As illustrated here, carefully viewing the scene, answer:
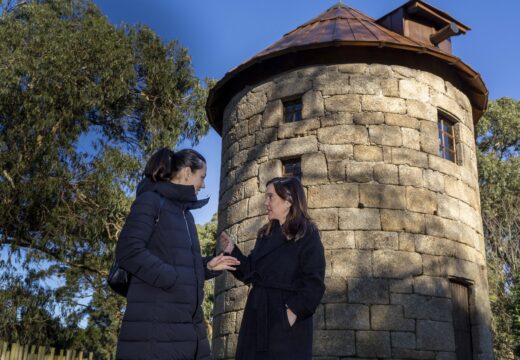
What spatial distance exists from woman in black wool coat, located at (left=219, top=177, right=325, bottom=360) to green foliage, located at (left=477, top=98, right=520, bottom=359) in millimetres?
18463

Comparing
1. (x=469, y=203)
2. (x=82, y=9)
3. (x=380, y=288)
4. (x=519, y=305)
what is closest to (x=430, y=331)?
(x=380, y=288)

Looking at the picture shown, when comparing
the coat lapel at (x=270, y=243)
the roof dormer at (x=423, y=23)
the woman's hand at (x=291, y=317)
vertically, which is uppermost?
the roof dormer at (x=423, y=23)

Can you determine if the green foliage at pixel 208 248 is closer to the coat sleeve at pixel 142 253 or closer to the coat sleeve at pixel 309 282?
the coat sleeve at pixel 309 282

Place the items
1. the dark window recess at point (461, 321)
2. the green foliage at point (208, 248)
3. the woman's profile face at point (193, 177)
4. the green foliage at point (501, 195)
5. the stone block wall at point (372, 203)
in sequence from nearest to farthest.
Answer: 1. the woman's profile face at point (193, 177)
2. the stone block wall at point (372, 203)
3. the dark window recess at point (461, 321)
4. the green foliage at point (501, 195)
5. the green foliage at point (208, 248)

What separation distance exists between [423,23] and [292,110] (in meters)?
3.28

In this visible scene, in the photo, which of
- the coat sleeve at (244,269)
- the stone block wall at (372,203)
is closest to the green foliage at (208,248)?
the stone block wall at (372,203)

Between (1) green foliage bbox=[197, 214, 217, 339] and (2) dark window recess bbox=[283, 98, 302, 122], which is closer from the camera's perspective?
(2) dark window recess bbox=[283, 98, 302, 122]

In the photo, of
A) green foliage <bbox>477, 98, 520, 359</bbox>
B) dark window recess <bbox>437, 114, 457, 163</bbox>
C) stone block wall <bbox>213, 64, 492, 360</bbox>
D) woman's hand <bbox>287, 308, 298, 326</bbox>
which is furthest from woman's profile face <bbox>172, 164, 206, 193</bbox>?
green foliage <bbox>477, 98, 520, 359</bbox>

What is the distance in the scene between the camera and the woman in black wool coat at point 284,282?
2990mm

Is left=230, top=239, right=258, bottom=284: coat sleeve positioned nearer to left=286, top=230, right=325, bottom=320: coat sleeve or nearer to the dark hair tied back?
left=286, top=230, right=325, bottom=320: coat sleeve

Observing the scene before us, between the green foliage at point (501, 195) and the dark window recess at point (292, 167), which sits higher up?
the green foliage at point (501, 195)

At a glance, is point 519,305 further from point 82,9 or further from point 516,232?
point 82,9

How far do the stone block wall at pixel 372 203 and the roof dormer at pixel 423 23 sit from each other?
45.4 inches

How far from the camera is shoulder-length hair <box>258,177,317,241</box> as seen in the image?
3.16 meters
